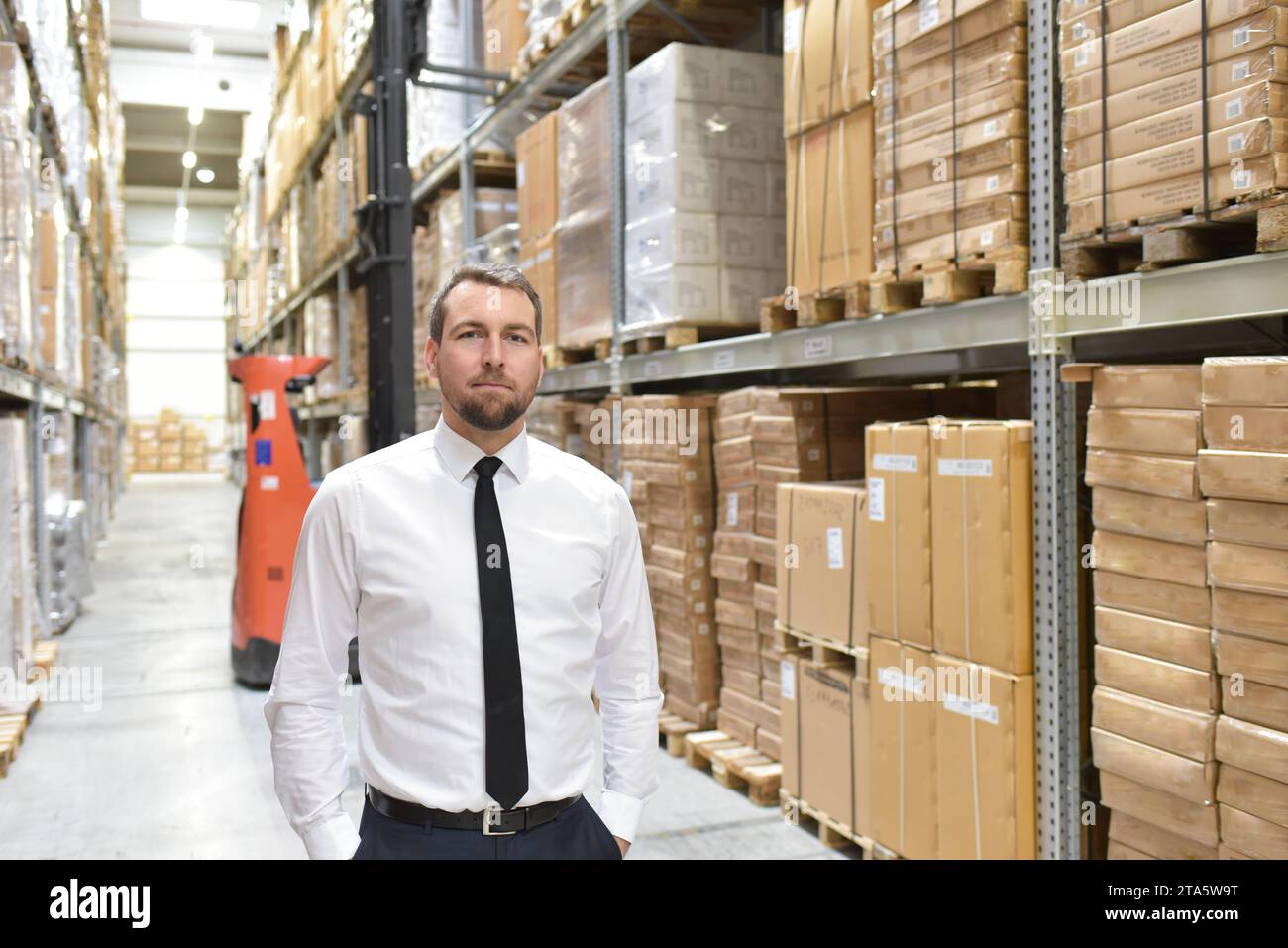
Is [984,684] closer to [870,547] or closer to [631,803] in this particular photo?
[870,547]

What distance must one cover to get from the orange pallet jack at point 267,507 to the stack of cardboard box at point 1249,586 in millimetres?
5143

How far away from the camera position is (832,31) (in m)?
4.14

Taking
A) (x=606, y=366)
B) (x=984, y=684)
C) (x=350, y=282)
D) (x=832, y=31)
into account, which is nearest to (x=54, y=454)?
(x=350, y=282)

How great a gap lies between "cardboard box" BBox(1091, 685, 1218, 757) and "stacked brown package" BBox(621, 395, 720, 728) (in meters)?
2.43

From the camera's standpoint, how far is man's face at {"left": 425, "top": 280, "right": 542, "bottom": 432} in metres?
1.95

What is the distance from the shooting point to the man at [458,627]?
1.90 m

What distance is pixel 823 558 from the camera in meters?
4.17

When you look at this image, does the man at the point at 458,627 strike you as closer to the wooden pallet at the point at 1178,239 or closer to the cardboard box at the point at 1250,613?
the cardboard box at the point at 1250,613

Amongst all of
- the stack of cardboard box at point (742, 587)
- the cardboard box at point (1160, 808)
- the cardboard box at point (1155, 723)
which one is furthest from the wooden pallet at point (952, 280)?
the cardboard box at point (1160, 808)

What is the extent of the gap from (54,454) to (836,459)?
7024mm

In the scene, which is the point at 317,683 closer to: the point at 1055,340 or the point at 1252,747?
the point at 1252,747

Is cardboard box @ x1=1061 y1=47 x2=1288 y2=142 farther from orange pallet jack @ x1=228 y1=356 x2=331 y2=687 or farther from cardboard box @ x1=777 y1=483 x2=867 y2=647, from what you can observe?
orange pallet jack @ x1=228 y1=356 x2=331 y2=687

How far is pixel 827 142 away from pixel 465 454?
2.76 meters

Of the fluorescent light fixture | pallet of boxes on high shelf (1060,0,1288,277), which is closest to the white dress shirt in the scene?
pallet of boxes on high shelf (1060,0,1288,277)
